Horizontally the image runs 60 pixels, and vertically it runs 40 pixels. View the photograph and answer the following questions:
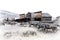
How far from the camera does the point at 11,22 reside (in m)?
1.04

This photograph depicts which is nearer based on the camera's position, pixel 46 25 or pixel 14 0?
pixel 46 25

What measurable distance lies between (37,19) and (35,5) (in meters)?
0.14

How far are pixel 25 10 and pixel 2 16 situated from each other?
0.61 ft

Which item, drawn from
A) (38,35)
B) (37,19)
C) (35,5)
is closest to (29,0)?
(35,5)

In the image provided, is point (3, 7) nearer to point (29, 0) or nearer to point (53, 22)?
point (29, 0)

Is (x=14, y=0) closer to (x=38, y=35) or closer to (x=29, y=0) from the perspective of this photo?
(x=29, y=0)

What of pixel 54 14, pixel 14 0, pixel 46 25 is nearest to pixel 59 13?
pixel 54 14

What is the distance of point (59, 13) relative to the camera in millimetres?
1086

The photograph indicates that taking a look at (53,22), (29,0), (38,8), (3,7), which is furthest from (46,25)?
(3,7)

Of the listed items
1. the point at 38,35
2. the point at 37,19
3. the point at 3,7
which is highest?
the point at 3,7

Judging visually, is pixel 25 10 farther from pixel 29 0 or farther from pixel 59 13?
Result: pixel 59 13

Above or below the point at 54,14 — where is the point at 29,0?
above

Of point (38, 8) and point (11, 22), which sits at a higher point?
point (38, 8)

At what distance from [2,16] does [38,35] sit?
319 millimetres
